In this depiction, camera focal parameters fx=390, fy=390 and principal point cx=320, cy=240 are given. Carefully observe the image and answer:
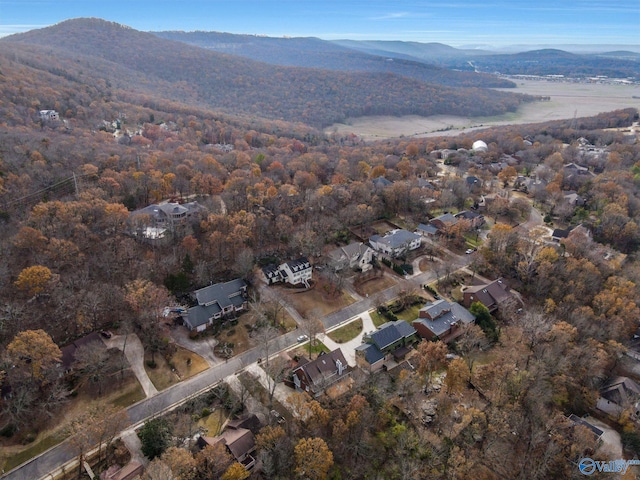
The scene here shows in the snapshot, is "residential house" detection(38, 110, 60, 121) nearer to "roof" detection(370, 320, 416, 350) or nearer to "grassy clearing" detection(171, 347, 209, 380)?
"grassy clearing" detection(171, 347, 209, 380)

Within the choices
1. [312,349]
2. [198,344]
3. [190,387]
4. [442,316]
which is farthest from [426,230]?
[190,387]

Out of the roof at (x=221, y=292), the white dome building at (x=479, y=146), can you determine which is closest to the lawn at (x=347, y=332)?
the roof at (x=221, y=292)

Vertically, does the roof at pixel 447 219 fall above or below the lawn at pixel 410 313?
above

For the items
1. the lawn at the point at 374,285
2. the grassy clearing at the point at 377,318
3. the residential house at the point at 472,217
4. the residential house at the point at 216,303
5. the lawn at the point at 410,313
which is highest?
the residential house at the point at 472,217

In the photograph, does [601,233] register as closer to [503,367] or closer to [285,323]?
[503,367]

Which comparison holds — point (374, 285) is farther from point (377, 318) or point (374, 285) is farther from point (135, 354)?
point (135, 354)

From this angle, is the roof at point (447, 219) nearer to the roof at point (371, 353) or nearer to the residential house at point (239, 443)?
the roof at point (371, 353)

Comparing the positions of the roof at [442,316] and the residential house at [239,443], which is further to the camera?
the roof at [442,316]
